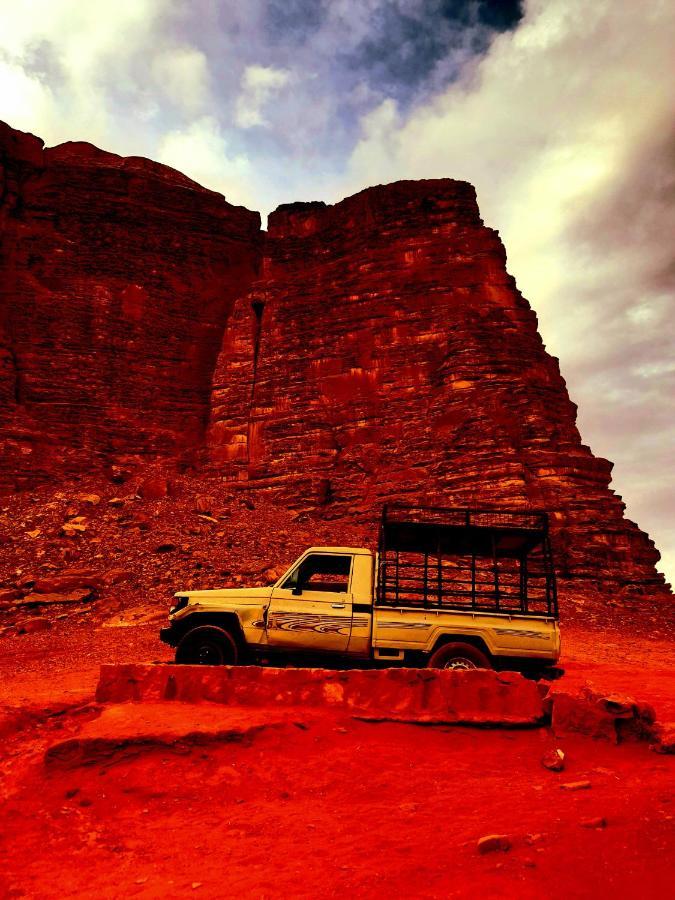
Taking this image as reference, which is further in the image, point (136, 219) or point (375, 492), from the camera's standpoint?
point (136, 219)

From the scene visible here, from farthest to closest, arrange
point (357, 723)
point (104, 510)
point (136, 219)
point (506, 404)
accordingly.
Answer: point (136, 219) < point (506, 404) < point (104, 510) < point (357, 723)

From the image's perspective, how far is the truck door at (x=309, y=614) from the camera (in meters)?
8.08

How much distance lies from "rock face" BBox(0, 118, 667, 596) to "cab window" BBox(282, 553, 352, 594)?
20.2 meters

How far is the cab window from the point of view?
849 centimetres

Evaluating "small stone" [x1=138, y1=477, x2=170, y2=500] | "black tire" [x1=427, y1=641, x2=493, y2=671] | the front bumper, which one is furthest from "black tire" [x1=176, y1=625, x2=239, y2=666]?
"small stone" [x1=138, y1=477, x2=170, y2=500]

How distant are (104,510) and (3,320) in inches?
887

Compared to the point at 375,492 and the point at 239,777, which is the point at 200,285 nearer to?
the point at 375,492

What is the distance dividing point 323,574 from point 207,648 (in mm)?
1971

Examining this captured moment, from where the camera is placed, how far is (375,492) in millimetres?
33438

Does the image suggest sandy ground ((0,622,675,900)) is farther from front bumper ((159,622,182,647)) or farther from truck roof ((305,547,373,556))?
truck roof ((305,547,373,556))

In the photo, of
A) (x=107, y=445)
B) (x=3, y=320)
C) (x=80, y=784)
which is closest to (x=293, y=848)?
(x=80, y=784)

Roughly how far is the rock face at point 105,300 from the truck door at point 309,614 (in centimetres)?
3076

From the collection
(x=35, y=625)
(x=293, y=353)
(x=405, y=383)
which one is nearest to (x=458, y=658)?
(x=35, y=625)

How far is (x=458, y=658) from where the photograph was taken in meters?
8.08
